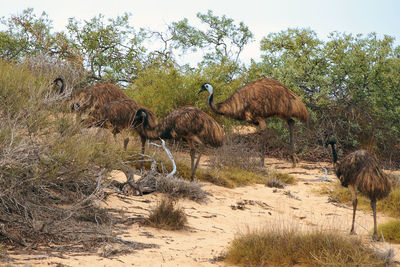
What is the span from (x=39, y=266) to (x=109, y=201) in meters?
2.64

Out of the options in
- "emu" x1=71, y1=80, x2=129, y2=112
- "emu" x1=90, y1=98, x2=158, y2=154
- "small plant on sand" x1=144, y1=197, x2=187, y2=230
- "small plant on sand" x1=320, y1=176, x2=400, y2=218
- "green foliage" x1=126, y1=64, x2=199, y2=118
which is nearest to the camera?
"small plant on sand" x1=144, y1=197, x2=187, y2=230

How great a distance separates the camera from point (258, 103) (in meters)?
11.9

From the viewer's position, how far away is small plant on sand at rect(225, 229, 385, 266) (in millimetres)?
4980

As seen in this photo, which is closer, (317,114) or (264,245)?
(264,245)

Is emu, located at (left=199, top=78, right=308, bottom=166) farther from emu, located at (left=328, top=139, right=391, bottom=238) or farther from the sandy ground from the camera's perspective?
emu, located at (left=328, top=139, right=391, bottom=238)

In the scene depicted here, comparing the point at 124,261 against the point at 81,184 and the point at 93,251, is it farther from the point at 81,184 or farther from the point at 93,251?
the point at 81,184

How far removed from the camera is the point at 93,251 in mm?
4973

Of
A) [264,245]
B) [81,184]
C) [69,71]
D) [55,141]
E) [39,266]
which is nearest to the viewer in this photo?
[39,266]

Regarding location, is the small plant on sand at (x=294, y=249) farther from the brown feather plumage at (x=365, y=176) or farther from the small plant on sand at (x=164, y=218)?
the brown feather plumage at (x=365, y=176)

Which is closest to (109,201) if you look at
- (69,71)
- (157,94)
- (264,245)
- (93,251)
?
(93,251)

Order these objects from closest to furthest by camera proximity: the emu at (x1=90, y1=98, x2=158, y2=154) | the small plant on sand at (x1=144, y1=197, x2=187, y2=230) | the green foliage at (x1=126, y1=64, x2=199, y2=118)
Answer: the small plant on sand at (x1=144, y1=197, x2=187, y2=230), the emu at (x1=90, y1=98, x2=158, y2=154), the green foliage at (x1=126, y1=64, x2=199, y2=118)

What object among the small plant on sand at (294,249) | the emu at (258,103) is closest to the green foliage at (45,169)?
the small plant on sand at (294,249)

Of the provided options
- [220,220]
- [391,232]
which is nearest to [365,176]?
[391,232]

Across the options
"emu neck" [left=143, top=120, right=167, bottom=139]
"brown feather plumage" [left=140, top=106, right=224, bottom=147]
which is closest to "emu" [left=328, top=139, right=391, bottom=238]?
"brown feather plumage" [left=140, top=106, right=224, bottom=147]
